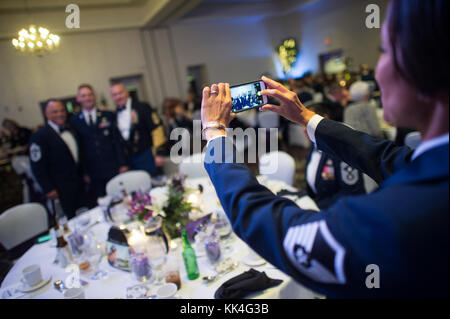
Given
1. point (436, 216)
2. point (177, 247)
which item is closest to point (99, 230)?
point (177, 247)

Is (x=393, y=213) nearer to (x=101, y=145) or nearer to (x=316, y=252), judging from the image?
(x=316, y=252)

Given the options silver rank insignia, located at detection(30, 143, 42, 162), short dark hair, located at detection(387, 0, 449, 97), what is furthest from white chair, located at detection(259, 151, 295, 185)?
silver rank insignia, located at detection(30, 143, 42, 162)

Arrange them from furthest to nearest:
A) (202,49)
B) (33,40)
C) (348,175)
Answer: (202,49)
(33,40)
(348,175)

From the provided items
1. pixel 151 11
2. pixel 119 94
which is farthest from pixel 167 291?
pixel 151 11

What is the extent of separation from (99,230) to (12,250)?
983 millimetres

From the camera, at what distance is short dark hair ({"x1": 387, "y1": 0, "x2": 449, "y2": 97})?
425 mm

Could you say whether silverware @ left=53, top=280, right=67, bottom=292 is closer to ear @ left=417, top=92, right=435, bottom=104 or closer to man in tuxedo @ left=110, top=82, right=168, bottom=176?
ear @ left=417, top=92, right=435, bottom=104

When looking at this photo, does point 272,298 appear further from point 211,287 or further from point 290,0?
point 290,0

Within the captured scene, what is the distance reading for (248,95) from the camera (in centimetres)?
100

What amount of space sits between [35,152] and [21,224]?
1.01m

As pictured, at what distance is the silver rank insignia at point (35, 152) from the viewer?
318 centimetres

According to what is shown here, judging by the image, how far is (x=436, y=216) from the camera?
435mm

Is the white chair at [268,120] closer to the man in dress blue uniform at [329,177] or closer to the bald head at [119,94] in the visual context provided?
the bald head at [119,94]

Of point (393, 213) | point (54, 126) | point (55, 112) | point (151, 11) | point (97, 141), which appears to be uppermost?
point (151, 11)
